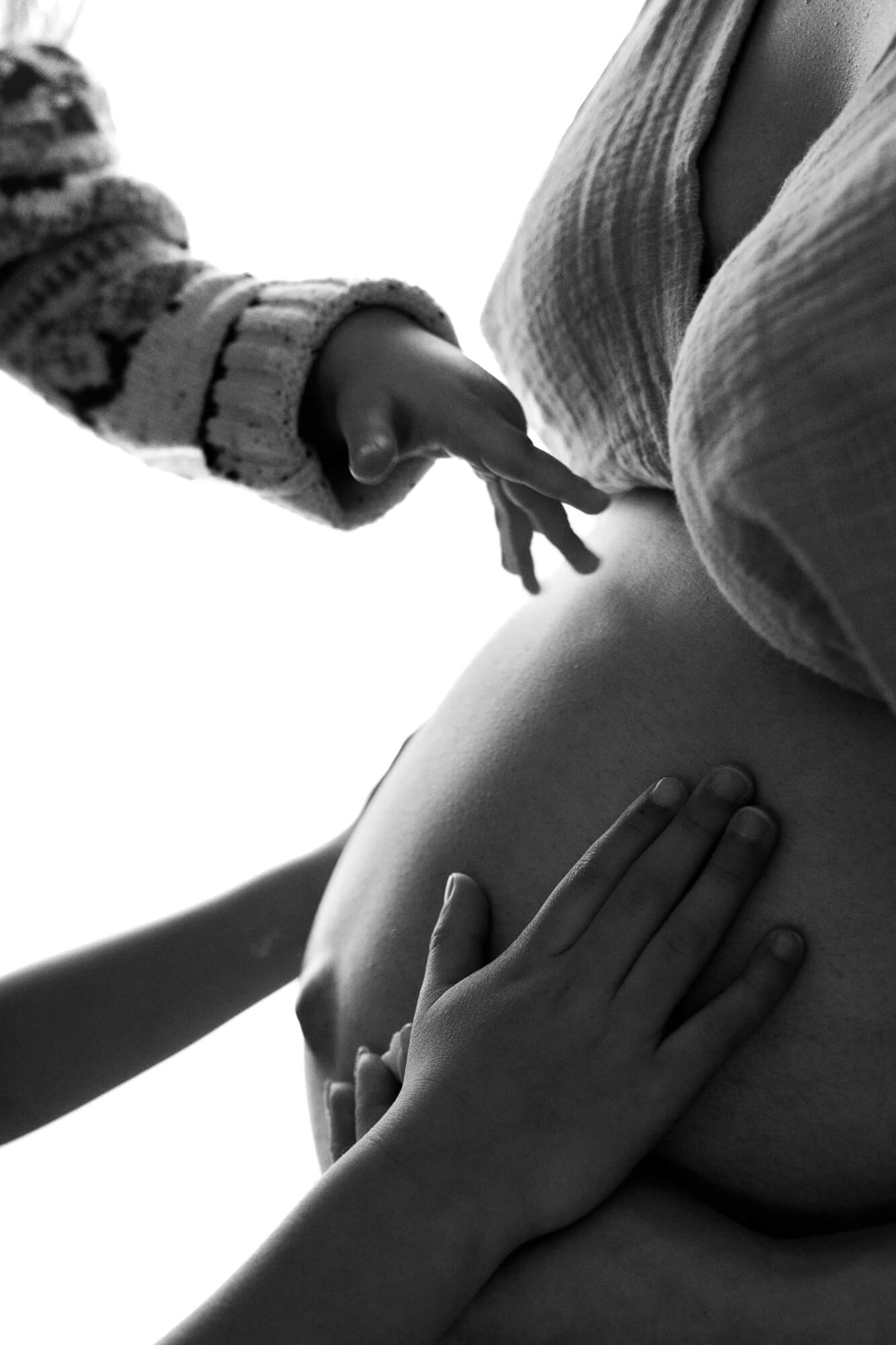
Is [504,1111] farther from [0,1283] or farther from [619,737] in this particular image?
[0,1283]

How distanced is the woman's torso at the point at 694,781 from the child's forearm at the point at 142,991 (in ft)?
0.40

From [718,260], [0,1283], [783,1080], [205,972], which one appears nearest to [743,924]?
[783,1080]

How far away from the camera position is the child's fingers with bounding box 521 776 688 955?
51 centimetres

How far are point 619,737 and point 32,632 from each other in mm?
1111

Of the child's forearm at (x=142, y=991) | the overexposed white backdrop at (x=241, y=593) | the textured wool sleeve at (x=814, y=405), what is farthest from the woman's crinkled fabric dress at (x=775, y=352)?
the overexposed white backdrop at (x=241, y=593)

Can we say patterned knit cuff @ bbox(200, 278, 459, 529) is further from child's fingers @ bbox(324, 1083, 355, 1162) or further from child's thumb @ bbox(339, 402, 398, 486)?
child's fingers @ bbox(324, 1083, 355, 1162)

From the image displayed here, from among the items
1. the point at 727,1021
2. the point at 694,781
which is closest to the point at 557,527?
the point at 694,781

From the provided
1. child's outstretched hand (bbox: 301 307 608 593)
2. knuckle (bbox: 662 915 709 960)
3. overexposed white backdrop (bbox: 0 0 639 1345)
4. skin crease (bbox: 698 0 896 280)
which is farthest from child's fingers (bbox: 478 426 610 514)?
overexposed white backdrop (bbox: 0 0 639 1345)

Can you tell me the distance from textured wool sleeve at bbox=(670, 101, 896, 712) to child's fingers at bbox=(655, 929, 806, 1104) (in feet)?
0.41

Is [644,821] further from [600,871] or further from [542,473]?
[542,473]

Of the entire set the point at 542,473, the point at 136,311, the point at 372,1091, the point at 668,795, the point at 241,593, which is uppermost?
the point at 136,311

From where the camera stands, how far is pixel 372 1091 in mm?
558

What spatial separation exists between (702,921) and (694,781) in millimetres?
65

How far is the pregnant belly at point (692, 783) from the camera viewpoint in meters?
0.48
